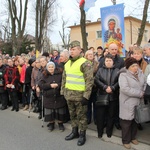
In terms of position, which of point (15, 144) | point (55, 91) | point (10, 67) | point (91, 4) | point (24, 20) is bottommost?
point (15, 144)

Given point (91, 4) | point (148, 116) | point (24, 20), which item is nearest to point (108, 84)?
point (148, 116)

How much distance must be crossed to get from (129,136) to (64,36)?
157 ft

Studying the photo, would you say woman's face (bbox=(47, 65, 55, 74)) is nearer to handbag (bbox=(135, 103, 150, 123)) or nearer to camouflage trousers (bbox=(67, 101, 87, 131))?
camouflage trousers (bbox=(67, 101, 87, 131))

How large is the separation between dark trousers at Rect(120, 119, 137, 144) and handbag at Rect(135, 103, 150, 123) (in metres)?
0.26

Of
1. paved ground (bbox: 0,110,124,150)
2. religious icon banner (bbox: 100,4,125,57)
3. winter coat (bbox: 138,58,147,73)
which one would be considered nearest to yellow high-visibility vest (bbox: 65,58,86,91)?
paved ground (bbox: 0,110,124,150)

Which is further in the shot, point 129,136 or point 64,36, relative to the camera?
point 64,36

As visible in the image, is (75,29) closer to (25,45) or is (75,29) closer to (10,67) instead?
(25,45)

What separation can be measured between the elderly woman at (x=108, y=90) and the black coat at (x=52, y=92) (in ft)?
3.44

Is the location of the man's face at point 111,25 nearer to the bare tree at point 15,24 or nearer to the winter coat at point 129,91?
the winter coat at point 129,91

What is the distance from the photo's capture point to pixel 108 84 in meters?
4.22

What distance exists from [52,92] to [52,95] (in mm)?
80

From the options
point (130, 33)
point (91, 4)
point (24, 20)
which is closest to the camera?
point (91, 4)

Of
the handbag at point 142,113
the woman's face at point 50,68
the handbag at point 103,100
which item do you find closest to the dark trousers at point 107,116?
the handbag at point 103,100

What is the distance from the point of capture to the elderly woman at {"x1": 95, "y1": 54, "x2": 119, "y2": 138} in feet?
13.8
